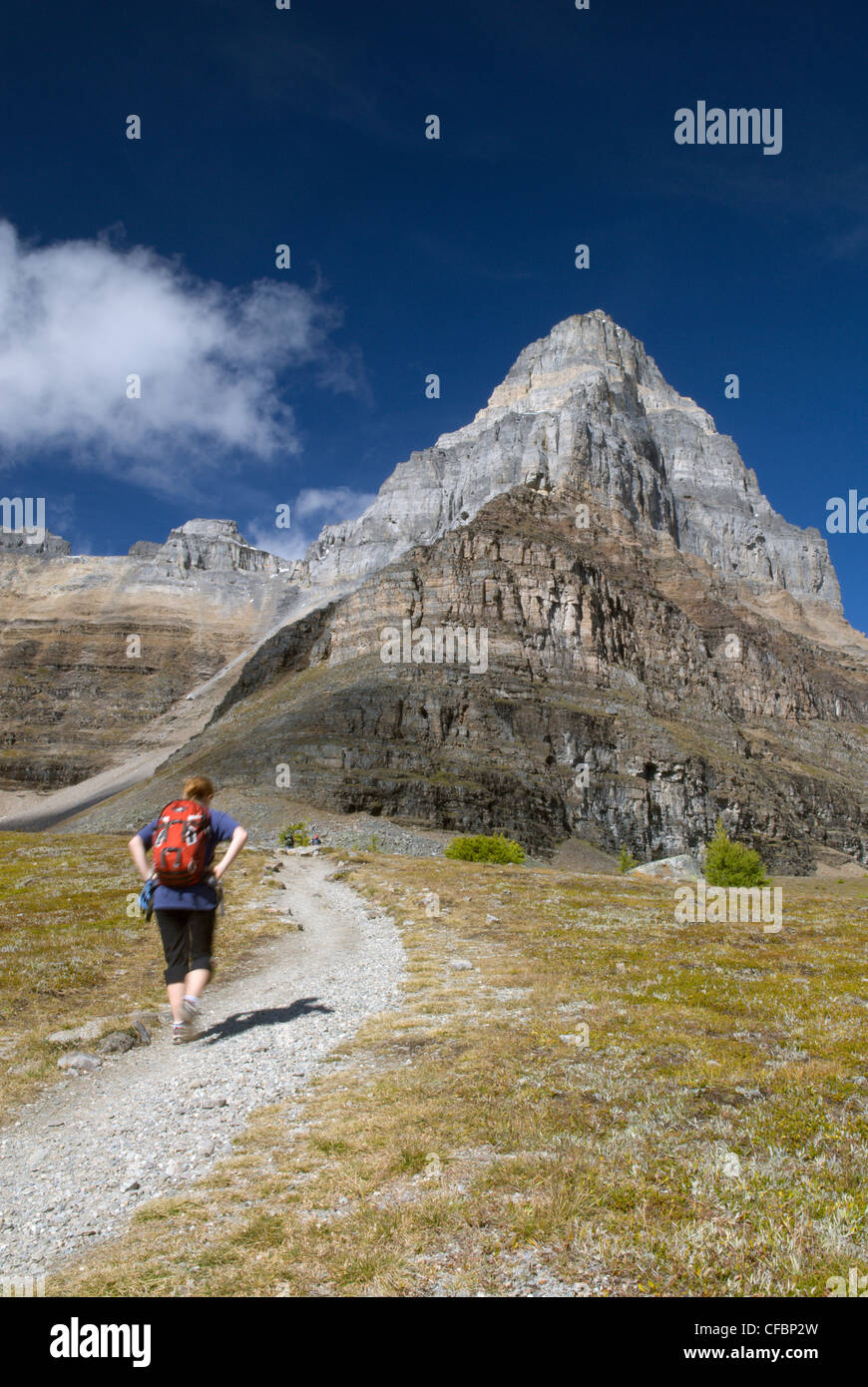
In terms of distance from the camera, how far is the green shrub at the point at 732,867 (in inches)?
2559

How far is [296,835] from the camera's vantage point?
80.8m

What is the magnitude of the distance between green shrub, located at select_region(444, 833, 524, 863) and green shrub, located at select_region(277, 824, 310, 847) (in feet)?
54.0

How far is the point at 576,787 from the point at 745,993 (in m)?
110

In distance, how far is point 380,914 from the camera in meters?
31.9

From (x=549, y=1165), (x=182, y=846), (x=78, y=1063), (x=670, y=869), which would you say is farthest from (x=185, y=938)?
(x=670, y=869)

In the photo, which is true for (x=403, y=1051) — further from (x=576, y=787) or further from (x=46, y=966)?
(x=576, y=787)

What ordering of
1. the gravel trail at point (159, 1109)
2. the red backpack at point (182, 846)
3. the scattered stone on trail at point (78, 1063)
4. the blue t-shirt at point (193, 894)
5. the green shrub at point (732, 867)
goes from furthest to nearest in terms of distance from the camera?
the green shrub at point (732, 867)
the blue t-shirt at point (193, 894)
the red backpack at point (182, 846)
the scattered stone on trail at point (78, 1063)
the gravel trail at point (159, 1109)

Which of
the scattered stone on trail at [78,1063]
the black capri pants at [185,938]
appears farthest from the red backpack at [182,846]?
the scattered stone on trail at [78,1063]

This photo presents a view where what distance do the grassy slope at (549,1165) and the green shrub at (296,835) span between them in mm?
68616

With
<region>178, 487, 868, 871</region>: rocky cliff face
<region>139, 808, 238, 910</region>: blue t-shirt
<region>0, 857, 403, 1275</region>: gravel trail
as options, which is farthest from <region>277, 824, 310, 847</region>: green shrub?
<region>139, 808, 238, 910</region>: blue t-shirt

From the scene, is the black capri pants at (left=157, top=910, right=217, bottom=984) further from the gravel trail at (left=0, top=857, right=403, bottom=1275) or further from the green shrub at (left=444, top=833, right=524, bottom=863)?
the green shrub at (left=444, top=833, right=524, bottom=863)

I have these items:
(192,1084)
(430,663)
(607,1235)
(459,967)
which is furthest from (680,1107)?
(430,663)

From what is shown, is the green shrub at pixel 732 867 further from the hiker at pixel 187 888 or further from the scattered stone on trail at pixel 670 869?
the hiker at pixel 187 888

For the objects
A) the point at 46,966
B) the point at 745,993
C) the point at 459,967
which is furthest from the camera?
the point at 459,967
